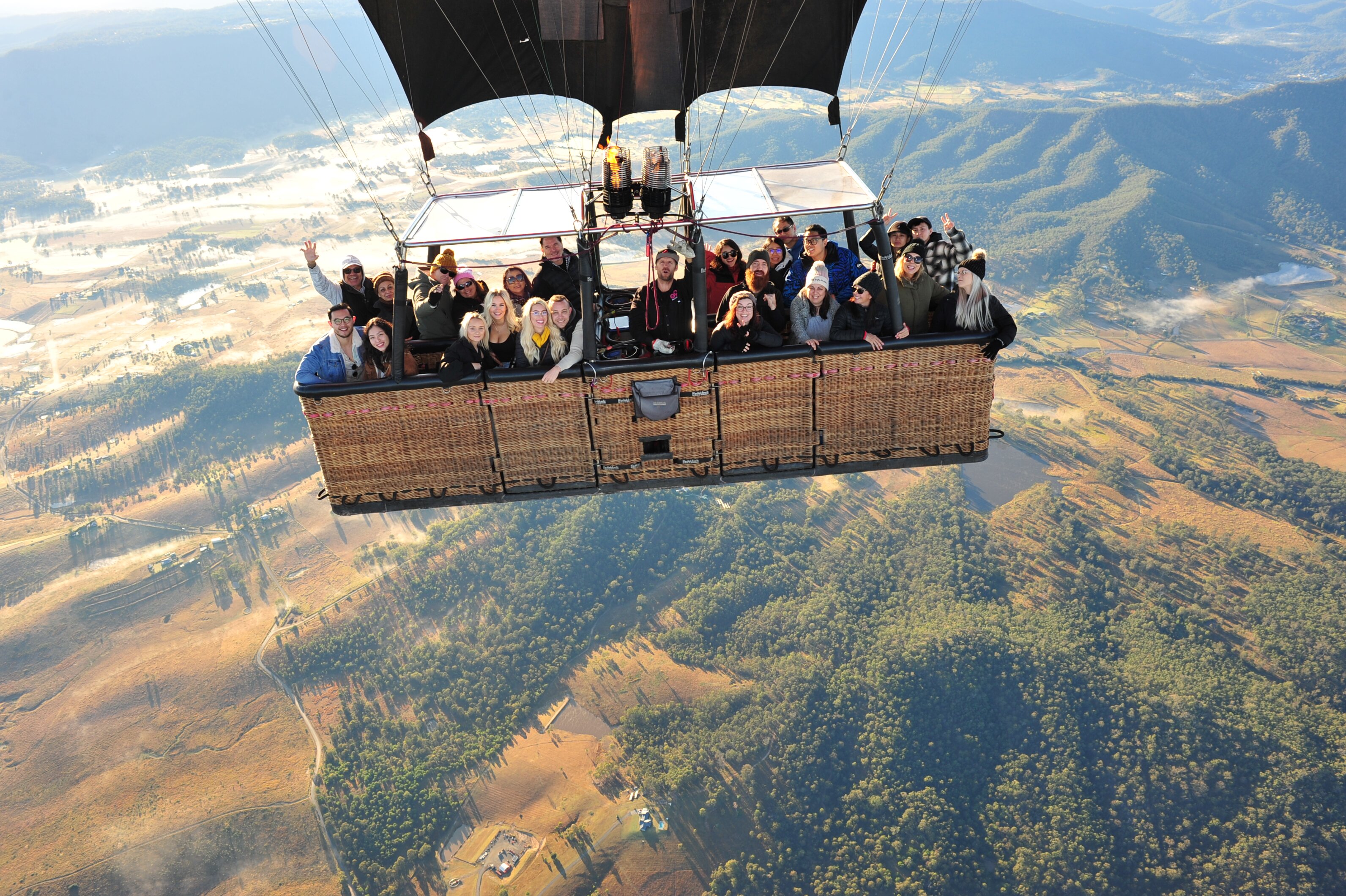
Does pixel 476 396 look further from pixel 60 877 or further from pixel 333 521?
pixel 333 521

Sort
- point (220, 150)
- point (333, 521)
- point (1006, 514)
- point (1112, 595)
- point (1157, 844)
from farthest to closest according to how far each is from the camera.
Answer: point (220, 150) → point (333, 521) → point (1006, 514) → point (1112, 595) → point (1157, 844)

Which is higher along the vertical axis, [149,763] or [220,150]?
[220,150]

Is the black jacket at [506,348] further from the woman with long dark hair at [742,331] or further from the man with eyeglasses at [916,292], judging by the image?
the man with eyeglasses at [916,292]

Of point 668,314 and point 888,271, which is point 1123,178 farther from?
point 668,314

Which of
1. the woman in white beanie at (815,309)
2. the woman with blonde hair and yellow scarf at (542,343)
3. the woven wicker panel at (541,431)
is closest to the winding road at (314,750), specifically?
the woven wicker panel at (541,431)

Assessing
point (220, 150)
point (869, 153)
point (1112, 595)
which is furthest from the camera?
point (220, 150)

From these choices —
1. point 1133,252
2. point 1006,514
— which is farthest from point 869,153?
point 1006,514

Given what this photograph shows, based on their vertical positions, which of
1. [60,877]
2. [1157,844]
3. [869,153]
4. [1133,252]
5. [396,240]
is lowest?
[1157,844]

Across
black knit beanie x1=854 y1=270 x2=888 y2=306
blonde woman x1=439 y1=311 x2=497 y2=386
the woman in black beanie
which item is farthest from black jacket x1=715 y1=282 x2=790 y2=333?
blonde woman x1=439 y1=311 x2=497 y2=386
